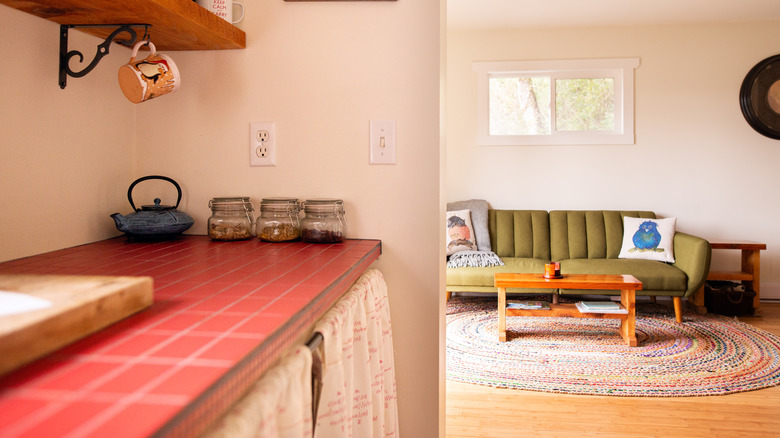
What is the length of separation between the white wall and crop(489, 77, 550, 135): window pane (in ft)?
0.68

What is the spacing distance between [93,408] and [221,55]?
1.37 meters

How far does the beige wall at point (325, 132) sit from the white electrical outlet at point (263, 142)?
20 millimetres

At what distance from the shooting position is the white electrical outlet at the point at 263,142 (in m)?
1.67

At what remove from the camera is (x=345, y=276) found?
3.77 ft

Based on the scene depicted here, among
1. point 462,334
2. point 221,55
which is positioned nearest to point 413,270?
point 221,55

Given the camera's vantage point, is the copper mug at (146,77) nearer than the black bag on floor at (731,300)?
Yes

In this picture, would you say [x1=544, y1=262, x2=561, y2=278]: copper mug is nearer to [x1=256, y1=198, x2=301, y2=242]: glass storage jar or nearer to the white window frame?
the white window frame

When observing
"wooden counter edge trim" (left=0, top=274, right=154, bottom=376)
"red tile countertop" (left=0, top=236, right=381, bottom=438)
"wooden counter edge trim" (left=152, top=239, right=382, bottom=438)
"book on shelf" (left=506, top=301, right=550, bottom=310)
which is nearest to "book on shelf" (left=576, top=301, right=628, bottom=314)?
"book on shelf" (left=506, top=301, right=550, bottom=310)

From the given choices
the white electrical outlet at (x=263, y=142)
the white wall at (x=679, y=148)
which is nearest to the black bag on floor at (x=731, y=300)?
the white wall at (x=679, y=148)

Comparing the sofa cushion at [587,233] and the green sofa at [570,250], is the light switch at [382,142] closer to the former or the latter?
the green sofa at [570,250]

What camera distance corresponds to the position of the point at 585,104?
531cm

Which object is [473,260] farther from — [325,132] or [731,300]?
[325,132]

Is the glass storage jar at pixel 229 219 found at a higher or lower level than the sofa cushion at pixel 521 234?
higher

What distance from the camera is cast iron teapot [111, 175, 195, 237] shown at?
1.48 metres
